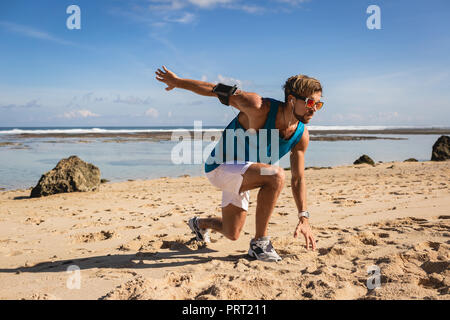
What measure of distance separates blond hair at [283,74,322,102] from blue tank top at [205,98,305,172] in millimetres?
180

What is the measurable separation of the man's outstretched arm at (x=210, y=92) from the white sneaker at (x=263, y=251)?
3.85 feet

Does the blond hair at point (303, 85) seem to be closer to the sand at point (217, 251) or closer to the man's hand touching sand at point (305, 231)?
the man's hand touching sand at point (305, 231)

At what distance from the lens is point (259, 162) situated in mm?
3252

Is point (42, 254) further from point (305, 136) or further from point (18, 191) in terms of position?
point (18, 191)

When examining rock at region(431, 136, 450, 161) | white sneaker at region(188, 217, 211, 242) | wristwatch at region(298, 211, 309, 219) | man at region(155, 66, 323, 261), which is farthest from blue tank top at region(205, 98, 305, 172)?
rock at region(431, 136, 450, 161)

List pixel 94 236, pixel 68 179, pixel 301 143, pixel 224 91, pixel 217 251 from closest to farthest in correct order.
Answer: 1. pixel 224 91
2. pixel 301 143
3. pixel 217 251
4. pixel 94 236
5. pixel 68 179

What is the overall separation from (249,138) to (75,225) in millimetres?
2967

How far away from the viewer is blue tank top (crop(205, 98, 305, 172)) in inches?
120

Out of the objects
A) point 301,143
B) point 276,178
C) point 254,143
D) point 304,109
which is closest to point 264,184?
point 276,178

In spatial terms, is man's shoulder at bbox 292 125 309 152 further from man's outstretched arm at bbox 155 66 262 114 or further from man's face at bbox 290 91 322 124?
man's outstretched arm at bbox 155 66 262 114

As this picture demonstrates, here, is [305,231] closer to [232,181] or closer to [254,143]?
[232,181]

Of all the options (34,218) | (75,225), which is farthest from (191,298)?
(34,218)

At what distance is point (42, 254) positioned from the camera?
351 cm

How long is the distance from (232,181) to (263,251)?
690 millimetres
